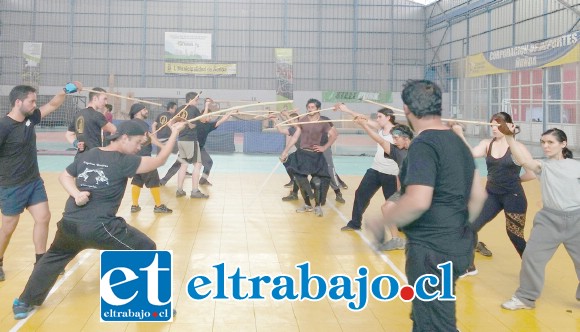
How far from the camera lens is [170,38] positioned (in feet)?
126

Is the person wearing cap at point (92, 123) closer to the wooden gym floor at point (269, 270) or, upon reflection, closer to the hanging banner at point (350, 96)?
the wooden gym floor at point (269, 270)

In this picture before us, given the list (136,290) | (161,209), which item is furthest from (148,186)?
(136,290)

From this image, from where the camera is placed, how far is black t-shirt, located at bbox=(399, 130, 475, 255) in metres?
3.47

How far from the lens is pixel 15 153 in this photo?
6277 millimetres

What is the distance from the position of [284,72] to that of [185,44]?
20.6ft

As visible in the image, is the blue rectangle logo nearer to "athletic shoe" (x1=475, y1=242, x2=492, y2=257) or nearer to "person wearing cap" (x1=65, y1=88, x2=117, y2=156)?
"person wearing cap" (x1=65, y1=88, x2=117, y2=156)

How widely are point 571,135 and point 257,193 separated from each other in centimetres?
1500

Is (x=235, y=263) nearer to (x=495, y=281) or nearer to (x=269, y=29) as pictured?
(x=495, y=281)

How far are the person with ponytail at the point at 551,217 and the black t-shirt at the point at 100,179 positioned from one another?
135 inches

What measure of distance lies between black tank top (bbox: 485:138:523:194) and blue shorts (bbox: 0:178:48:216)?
4827mm

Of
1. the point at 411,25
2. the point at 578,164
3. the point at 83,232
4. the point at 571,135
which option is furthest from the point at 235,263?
the point at 411,25

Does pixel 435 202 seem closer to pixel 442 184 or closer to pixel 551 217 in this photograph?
pixel 442 184

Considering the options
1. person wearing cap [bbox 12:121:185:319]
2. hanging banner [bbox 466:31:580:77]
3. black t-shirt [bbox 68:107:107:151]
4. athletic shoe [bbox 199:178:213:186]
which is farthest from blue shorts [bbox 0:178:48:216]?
hanging banner [bbox 466:31:580:77]

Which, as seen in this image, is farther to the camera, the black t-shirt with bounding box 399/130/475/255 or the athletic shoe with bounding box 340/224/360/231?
the athletic shoe with bounding box 340/224/360/231
